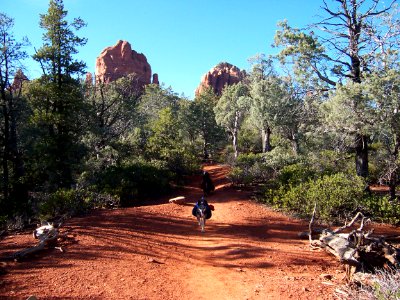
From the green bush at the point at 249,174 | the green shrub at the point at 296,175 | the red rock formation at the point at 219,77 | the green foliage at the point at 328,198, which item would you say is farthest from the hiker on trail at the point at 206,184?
the red rock formation at the point at 219,77

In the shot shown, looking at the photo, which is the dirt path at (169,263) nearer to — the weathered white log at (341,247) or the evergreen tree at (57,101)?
the weathered white log at (341,247)

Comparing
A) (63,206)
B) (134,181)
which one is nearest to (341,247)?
(63,206)

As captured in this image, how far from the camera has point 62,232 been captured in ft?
25.9

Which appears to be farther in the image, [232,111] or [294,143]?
[232,111]

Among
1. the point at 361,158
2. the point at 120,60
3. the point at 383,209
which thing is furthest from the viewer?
the point at 120,60

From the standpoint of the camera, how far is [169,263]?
677 cm

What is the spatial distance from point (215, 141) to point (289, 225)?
1048 inches

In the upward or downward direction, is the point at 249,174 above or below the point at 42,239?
above

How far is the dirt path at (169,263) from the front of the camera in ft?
17.6

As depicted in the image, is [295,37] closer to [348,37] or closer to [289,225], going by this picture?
[348,37]

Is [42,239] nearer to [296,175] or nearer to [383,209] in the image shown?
[296,175]

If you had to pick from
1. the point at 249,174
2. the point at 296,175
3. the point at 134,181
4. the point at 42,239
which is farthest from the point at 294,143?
the point at 42,239

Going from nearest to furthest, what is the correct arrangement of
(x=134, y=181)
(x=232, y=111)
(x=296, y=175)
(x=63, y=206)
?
1. (x=63, y=206)
2. (x=296, y=175)
3. (x=134, y=181)
4. (x=232, y=111)

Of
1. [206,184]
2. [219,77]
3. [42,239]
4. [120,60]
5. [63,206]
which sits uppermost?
[120,60]
